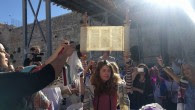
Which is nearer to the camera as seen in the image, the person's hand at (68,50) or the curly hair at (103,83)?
the person's hand at (68,50)

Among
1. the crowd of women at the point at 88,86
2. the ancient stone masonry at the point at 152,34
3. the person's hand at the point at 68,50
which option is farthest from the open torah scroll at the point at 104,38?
the ancient stone masonry at the point at 152,34

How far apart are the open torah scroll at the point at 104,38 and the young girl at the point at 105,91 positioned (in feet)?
2.25

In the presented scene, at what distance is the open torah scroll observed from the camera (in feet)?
16.3

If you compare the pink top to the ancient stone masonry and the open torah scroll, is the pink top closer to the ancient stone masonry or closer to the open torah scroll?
the open torah scroll

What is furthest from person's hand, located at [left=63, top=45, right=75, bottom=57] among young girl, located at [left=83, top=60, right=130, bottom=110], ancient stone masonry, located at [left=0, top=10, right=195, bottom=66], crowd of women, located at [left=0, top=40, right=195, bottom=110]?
ancient stone masonry, located at [left=0, top=10, right=195, bottom=66]

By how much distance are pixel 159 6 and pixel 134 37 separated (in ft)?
11.3

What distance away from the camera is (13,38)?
26812 millimetres

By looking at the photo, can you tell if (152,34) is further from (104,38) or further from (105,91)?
(105,91)

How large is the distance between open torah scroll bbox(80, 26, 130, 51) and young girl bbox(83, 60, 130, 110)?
0.69m

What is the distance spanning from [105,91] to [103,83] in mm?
122

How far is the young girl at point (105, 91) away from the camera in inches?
163

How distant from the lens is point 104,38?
504 centimetres

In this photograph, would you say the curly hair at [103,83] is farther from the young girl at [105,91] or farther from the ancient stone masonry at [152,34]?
the ancient stone masonry at [152,34]

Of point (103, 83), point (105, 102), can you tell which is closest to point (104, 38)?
point (103, 83)
